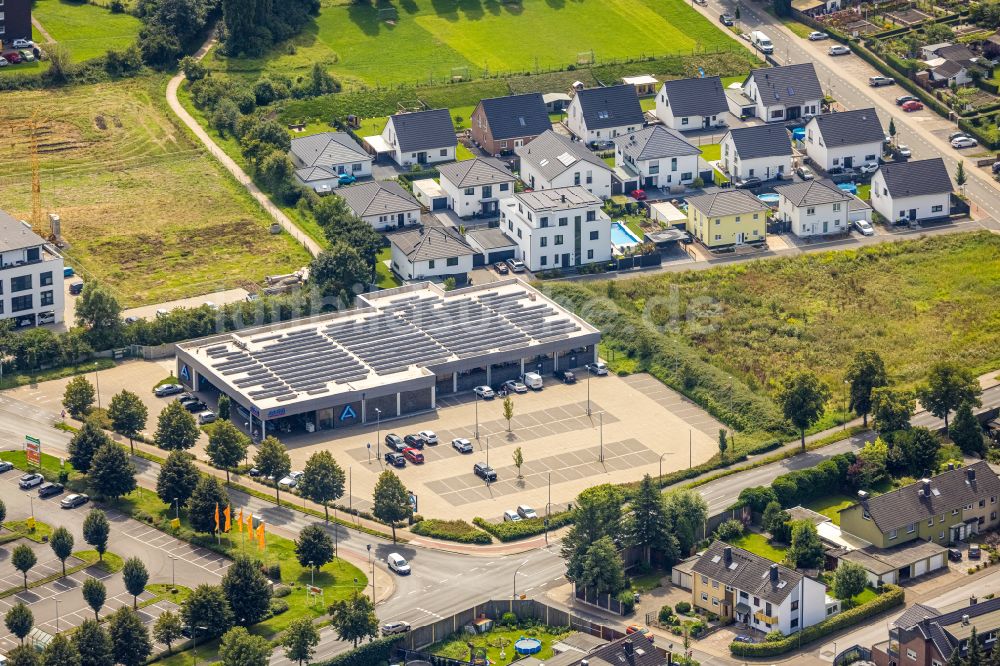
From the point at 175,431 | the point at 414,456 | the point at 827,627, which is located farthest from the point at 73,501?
the point at 827,627

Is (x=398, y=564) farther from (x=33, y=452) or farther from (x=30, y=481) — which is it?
(x=33, y=452)

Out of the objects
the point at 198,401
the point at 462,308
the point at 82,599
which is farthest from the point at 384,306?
the point at 82,599

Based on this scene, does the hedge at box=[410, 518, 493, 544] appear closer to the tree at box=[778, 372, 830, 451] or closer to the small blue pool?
the tree at box=[778, 372, 830, 451]

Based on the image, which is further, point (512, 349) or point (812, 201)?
point (812, 201)

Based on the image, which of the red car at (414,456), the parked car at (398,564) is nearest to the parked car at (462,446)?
the red car at (414,456)

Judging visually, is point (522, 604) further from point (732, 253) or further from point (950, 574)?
point (732, 253)

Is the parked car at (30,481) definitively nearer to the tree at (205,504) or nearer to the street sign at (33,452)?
the street sign at (33,452)
